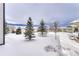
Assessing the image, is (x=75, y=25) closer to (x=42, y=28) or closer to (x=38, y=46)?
(x=42, y=28)

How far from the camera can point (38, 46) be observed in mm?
2078

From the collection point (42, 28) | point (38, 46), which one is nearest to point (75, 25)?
point (42, 28)

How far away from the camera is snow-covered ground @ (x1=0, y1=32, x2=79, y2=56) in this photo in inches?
81.3

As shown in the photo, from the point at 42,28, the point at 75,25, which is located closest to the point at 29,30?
the point at 42,28

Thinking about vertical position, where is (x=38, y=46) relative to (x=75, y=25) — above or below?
below

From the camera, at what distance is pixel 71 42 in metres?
2.08

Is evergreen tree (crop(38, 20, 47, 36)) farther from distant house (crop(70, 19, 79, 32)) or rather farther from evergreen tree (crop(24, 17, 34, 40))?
distant house (crop(70, 19, 79, 32))

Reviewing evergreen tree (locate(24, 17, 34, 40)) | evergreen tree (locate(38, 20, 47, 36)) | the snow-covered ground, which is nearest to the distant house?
the snow-covered ground

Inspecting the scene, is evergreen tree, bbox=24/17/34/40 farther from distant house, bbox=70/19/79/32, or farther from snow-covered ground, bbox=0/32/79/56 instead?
distant house, bbox=70/19/79/32

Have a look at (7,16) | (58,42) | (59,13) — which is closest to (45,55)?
(58,42)

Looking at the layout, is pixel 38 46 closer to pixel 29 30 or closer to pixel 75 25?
pixel 29 30

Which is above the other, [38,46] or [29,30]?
[29,30]

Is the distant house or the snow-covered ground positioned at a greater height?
the distant house

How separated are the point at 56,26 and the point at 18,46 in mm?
573
